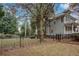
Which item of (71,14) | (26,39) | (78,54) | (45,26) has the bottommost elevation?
(78,54)

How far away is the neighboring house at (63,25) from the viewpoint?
6.31 ft

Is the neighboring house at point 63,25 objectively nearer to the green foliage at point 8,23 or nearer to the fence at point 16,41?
the fence at point 16,41

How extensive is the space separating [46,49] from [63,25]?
301 mm

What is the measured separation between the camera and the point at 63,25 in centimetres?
192

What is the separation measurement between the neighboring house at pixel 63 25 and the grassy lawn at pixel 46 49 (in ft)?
0.40

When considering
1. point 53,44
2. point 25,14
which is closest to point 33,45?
point 53,44

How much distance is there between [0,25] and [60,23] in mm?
614

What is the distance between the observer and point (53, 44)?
1969mm

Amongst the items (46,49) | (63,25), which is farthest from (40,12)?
(46,49)

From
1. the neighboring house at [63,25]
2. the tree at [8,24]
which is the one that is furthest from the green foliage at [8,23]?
the neighboring house at [63,25]

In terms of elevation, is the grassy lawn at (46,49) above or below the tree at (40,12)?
below

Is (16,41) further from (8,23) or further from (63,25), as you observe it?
(63,25)

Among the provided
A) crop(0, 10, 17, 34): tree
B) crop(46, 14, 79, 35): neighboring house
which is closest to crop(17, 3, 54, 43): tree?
crop(46, 14, 79, 35): neighboring house

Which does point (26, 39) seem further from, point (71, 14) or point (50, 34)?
point (71, 14)
